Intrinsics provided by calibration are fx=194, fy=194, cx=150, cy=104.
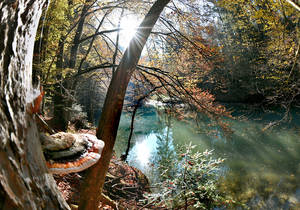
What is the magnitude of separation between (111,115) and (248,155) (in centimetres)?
931

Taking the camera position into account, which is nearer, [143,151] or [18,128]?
[18,128]

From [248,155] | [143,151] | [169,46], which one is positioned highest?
[169,46]

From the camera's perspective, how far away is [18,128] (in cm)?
59

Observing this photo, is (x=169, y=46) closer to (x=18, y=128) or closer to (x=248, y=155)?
(x=18, y=128)

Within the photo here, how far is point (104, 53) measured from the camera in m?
8.89

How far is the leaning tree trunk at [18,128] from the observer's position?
1.67 feet

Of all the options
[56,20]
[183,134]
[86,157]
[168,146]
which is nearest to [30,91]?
[86,157]

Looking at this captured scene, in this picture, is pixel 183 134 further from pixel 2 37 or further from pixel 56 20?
pixel 2 37

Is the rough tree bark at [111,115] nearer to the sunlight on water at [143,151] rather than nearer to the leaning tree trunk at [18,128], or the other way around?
the leaning tree trunk at [18,128]

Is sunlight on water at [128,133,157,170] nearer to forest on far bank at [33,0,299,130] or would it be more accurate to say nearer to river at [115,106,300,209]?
river at [115,106,300,209]

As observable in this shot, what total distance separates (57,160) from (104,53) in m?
8.52

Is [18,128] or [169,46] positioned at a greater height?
[169,46]

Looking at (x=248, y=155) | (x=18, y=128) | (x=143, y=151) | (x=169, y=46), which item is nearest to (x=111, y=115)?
(x=18, y=128)

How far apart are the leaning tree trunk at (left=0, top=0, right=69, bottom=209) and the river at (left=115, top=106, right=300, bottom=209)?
163 inches
